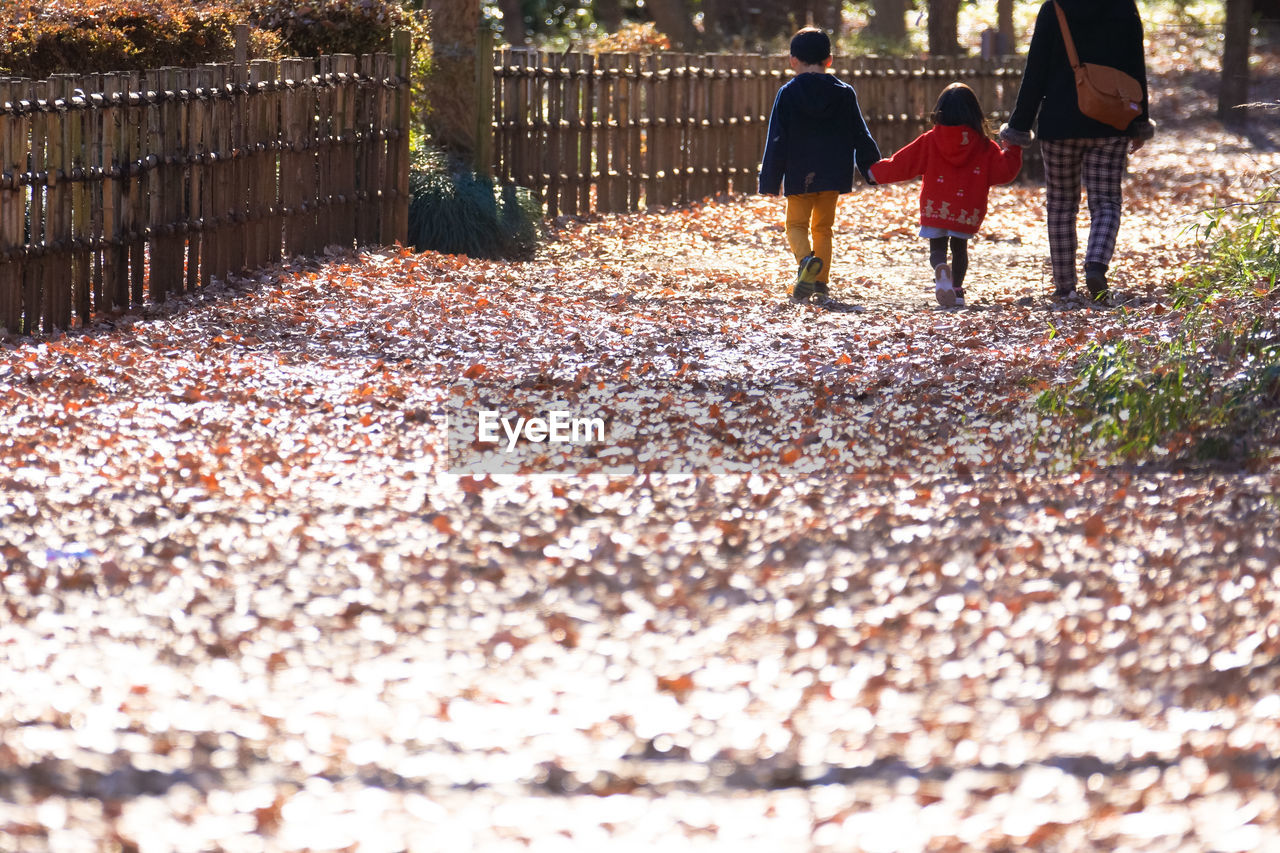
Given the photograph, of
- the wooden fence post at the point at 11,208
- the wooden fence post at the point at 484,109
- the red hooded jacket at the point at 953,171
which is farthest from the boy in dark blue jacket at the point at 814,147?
the wooden fence post at the point at 11,208

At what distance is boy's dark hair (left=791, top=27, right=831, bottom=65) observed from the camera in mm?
9133

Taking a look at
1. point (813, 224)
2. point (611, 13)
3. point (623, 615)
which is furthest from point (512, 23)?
point (623, 615)

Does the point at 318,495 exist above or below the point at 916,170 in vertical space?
below

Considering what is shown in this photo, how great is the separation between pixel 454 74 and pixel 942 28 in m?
9.87

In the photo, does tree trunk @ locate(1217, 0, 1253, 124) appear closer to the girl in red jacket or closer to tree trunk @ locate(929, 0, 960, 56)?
tree trunk @ locate(929, 0, 960, 56)

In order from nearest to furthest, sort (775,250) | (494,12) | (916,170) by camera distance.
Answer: (916,170) → (775,250) → (494,12)

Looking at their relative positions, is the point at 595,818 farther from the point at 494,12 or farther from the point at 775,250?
the point at 494,12

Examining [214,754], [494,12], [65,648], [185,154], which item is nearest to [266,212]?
[185,154]

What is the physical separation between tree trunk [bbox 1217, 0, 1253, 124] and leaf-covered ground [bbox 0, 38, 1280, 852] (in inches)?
615

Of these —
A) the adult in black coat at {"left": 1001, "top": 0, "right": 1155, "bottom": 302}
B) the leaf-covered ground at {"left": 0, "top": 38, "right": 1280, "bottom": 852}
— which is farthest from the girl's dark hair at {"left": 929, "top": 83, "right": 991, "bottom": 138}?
the leaf-covered ground at {"left": 0, "top": 38, "right": 1280, "bottom": 852}

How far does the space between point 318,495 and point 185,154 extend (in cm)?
389

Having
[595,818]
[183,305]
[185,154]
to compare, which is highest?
[185,154]

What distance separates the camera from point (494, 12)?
24844 mm

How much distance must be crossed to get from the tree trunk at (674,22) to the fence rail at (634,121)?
1066 cm
